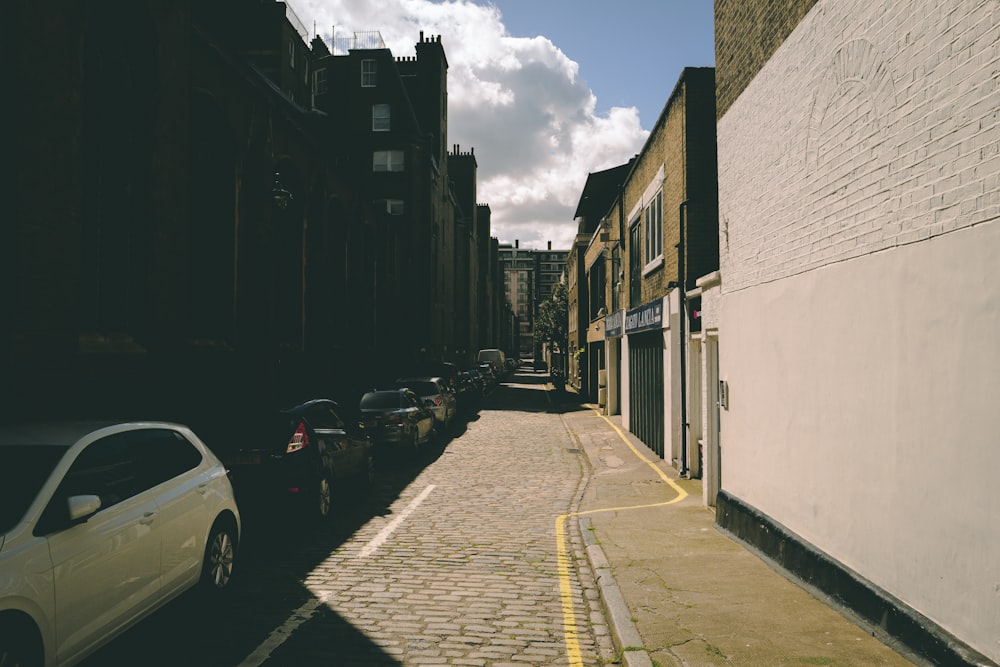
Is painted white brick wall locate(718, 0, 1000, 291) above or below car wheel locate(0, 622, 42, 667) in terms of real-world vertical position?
above

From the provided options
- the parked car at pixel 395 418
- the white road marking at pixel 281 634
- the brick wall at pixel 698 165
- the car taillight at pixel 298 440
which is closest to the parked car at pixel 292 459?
the car taillight at pixel 298 440

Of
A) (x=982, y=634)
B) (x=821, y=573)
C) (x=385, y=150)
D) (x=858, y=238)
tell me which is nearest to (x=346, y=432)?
(x=821, y=573)

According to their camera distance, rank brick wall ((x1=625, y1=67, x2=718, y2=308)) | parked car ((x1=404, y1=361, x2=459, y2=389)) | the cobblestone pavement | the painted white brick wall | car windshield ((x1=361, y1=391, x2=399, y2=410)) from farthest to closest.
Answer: parked car ((x1=404, y1=361, x2=459, y2=389)) < car windshield ((x1=361, y1=391, x2=399, y2=410)) < brick wall ((x1=625, y1=67, x2=718, y2=308)) < the cobblestone pavement < the painted white brick wall

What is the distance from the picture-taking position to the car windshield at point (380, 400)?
1777 cm

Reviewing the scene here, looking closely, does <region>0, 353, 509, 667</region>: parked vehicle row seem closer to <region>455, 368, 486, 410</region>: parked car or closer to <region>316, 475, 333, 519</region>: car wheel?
<region>316, 475, 333, 519</region>: car wheel

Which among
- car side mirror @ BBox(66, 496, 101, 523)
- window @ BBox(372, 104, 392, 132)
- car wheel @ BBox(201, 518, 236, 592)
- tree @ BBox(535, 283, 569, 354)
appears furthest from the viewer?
tree @ BBox(535, 283, 569, 354)

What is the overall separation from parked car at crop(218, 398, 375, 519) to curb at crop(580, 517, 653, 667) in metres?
3.81

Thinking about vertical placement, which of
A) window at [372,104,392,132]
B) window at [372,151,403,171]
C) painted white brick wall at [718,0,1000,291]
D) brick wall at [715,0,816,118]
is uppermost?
window at [372,104,392,132]

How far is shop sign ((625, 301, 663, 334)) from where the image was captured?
1658cm

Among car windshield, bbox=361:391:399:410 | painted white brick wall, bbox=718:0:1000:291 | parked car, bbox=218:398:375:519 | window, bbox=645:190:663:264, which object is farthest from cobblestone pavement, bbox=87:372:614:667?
window, bbox=645:190:663:264

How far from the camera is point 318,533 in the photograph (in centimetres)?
991

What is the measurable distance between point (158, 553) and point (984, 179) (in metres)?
6.25

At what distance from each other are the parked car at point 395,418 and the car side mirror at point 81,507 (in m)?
11.7

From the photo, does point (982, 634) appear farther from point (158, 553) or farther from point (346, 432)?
point (346, 432)
